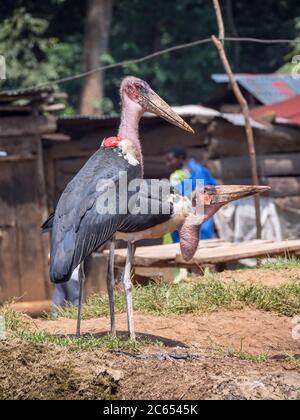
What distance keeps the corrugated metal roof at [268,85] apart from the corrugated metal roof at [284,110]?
36cm

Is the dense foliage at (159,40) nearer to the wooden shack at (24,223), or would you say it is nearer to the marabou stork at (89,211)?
the wooden shack at (24,223)

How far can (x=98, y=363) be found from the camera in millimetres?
5715

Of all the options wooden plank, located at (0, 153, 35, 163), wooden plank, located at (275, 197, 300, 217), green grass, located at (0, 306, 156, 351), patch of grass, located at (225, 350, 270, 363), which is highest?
wooden plank, located at (0, 153, 35, 163)

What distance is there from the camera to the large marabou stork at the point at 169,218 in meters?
7.11

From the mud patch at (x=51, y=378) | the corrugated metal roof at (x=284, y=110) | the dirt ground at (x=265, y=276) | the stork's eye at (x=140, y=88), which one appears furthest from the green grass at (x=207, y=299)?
the corrugated metal roof at (x=284, y=110)

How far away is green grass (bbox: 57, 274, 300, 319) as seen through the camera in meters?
8.20

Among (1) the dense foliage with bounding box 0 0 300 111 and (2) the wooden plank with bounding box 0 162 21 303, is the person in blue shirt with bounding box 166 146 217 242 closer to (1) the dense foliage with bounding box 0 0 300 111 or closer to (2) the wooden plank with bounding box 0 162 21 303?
(2) the wooden plank with bounding box 0 162 21 303

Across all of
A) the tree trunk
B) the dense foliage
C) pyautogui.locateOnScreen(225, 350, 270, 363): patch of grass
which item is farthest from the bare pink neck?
the dense foliage

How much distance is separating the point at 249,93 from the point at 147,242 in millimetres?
4075

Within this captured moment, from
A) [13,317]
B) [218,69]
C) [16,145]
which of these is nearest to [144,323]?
[13,317]

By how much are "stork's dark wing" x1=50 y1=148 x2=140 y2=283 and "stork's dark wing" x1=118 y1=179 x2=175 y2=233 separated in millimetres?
117

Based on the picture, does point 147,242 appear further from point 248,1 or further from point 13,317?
point 248,1

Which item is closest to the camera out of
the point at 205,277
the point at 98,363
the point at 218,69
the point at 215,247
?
the point at 98,363

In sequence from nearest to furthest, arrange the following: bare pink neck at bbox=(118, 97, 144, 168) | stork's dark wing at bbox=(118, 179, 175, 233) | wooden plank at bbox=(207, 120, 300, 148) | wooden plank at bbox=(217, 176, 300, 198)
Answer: stork's dark wing at bbox=(118, 179, 175, 233)
bare pink neck at bbox=(118, 97, 144, 168)
wooden plank at bbox=(207, 120, 300, 148)
wooden plank at bbox=(217, 176, 300, 198)
